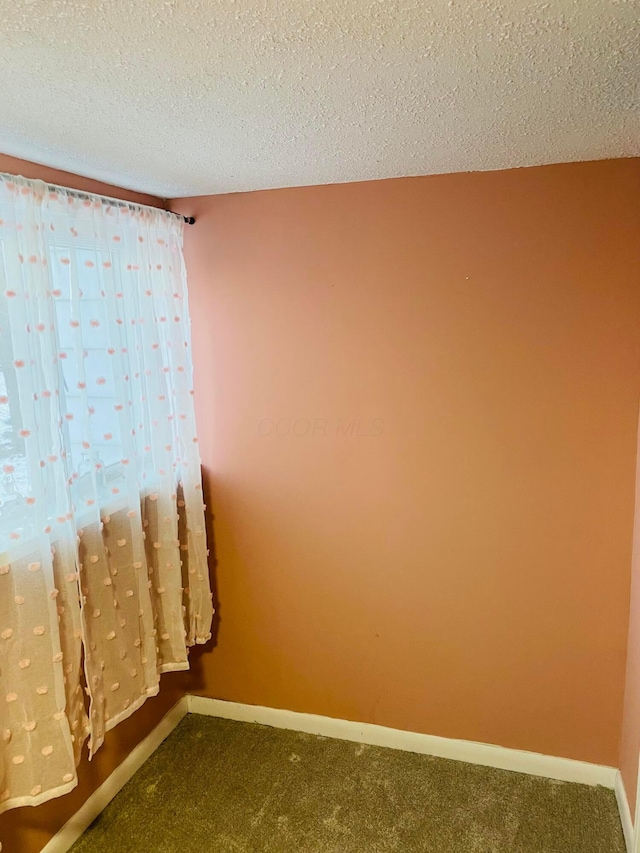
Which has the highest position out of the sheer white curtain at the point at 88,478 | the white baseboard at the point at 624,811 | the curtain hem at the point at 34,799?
the sheer white curtain at the point at 88,478

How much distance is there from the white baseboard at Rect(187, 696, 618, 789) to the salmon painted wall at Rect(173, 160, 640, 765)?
0.13ft

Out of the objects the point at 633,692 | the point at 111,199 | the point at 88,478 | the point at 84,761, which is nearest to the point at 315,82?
the point at 111,199

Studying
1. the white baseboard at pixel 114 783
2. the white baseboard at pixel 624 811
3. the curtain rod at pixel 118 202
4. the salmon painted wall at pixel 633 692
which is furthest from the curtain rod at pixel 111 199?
the white baseboard at pixel 624 811

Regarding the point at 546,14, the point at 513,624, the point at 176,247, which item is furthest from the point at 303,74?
the point at 513,624

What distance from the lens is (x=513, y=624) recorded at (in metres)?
2.29

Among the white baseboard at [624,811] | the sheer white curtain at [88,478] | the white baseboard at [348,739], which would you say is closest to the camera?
the sheer white curtain at [88,478]

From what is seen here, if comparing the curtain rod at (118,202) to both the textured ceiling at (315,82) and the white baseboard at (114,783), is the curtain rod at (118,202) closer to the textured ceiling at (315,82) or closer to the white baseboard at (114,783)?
the textured ceiling at (315,82)

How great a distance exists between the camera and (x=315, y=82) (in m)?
1.23

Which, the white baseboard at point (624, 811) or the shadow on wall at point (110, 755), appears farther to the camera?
the white baseboard at point (624, 811)

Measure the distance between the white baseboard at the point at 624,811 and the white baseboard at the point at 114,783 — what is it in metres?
1.70

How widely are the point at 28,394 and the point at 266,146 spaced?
91 cm

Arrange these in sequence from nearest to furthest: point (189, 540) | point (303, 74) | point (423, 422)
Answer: point (303, 74)
point (423, 422)
point (189, 540)

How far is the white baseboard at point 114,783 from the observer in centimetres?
207

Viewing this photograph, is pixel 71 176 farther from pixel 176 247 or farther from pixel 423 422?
pixel 423 422
